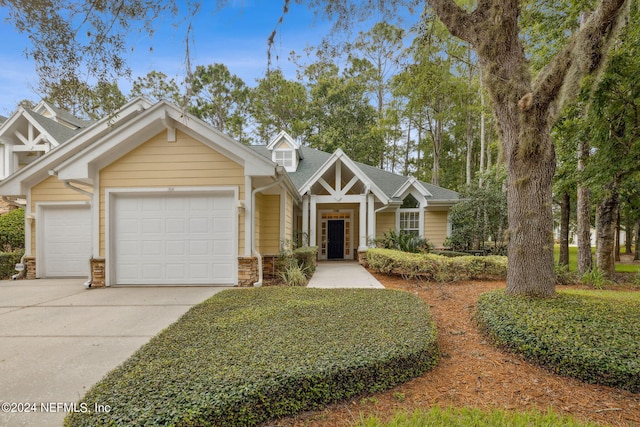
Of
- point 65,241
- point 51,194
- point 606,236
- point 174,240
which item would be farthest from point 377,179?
point 51,194

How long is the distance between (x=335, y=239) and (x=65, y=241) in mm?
9762

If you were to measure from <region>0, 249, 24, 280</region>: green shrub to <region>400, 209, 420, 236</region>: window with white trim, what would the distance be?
13.7 m

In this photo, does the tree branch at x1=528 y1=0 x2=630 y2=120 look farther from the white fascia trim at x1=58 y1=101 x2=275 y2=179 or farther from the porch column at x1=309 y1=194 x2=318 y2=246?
the porch column at x1=309 y1=194 x2=318 y2=246

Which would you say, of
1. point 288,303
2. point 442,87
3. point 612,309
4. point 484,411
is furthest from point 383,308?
point 442,87

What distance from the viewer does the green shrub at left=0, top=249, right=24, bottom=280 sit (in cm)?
899

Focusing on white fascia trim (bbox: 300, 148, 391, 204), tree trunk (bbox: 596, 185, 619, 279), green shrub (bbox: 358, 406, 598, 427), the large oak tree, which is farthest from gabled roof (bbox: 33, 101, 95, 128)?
tree trunk (bbox: 596, 185, 619, 279)

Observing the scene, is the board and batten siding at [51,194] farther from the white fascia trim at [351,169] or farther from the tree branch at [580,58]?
the tree branch at [580,58]

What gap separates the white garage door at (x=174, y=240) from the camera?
7191mm

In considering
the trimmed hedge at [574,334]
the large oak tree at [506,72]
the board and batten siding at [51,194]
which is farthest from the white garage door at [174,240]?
the trimmed hedge at [574,334]

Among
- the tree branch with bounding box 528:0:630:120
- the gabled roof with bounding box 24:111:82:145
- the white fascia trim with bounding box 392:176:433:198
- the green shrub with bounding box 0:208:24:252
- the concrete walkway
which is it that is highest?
the gabled roof with bounding box 24:111:82:145

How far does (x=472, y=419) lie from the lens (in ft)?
7.45

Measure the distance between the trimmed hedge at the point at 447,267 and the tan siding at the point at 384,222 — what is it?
16.2 feet

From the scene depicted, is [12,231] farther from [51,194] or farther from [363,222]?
[363,222]

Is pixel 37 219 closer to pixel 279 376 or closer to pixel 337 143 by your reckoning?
pixel 279 376
